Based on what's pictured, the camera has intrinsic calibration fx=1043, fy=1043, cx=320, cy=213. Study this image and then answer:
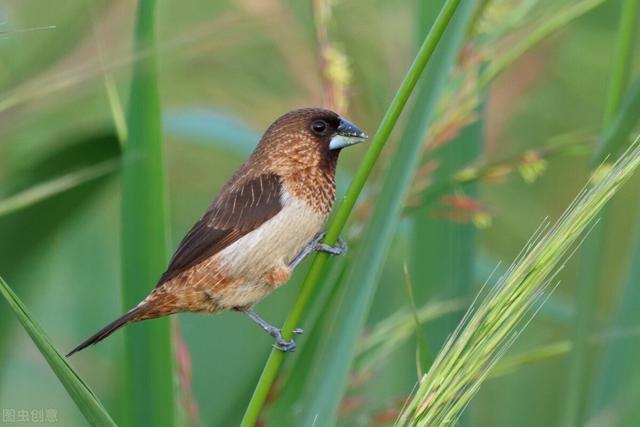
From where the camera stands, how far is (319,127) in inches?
92.5

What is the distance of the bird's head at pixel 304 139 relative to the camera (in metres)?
2.33

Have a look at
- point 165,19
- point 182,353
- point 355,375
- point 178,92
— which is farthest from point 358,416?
point 165,19

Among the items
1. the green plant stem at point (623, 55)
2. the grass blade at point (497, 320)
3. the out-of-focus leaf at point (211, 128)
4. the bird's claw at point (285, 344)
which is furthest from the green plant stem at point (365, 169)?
the out-of-focus leaf at point (211, 128)

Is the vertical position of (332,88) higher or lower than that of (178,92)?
higher

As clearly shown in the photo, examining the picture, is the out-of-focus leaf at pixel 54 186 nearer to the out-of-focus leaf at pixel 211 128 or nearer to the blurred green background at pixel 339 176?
the blurred green background at pixel 339 176

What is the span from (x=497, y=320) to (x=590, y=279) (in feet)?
2.57

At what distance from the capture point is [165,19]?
4.59 meters

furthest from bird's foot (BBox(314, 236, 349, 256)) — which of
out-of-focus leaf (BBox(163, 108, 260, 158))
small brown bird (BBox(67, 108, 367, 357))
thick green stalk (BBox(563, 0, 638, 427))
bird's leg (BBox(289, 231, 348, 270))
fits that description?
out-of-focus leaf (BBox(163, 108, 260, 158))

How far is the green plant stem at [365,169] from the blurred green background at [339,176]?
0.18 m

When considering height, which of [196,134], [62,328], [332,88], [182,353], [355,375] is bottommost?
[62,328]

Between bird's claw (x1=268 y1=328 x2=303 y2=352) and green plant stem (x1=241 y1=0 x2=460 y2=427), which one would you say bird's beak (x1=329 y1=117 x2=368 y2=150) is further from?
green plant stem (x1=241 y1=0 x2=460 y2=427)

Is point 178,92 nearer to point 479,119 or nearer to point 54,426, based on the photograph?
point 54,426

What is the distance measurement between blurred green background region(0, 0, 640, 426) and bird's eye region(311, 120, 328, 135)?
61 mm

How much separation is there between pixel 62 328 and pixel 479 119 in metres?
1.93
